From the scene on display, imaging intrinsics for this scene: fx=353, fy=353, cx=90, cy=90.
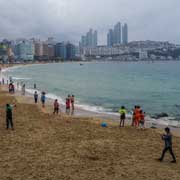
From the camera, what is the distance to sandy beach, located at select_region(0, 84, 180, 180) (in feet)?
35.8

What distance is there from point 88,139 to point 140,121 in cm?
485

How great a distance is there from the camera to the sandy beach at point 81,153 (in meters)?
10.9

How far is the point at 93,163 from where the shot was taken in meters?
11.9

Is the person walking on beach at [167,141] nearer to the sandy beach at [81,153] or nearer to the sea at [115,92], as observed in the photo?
the sandy beach at [81,153]

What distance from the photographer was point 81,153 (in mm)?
13148

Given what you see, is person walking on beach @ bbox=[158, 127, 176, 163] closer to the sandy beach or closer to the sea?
the sandy beach

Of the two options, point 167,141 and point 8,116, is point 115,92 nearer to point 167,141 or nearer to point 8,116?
point 8,116

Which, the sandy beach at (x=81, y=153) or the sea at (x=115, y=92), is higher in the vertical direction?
the sandy beach at (x=81, y=153)

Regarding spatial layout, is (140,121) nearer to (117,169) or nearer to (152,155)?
(152,155)

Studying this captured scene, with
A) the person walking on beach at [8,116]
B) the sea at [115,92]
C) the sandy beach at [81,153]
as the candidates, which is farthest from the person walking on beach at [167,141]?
the sea at [115,92]

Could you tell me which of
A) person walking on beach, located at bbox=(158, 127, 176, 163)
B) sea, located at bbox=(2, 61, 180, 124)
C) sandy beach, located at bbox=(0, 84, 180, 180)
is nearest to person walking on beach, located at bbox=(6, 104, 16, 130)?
sandy beach, located at bbox=(0, 84, 180, 180)

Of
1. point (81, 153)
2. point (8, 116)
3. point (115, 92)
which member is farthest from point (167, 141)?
point (115, 92)

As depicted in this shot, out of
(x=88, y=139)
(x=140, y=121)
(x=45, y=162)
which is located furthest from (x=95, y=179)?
(x=140, y=121)

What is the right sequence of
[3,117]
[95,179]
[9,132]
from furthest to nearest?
1. [3,117]
2. [9,132]
3. [95,179]
